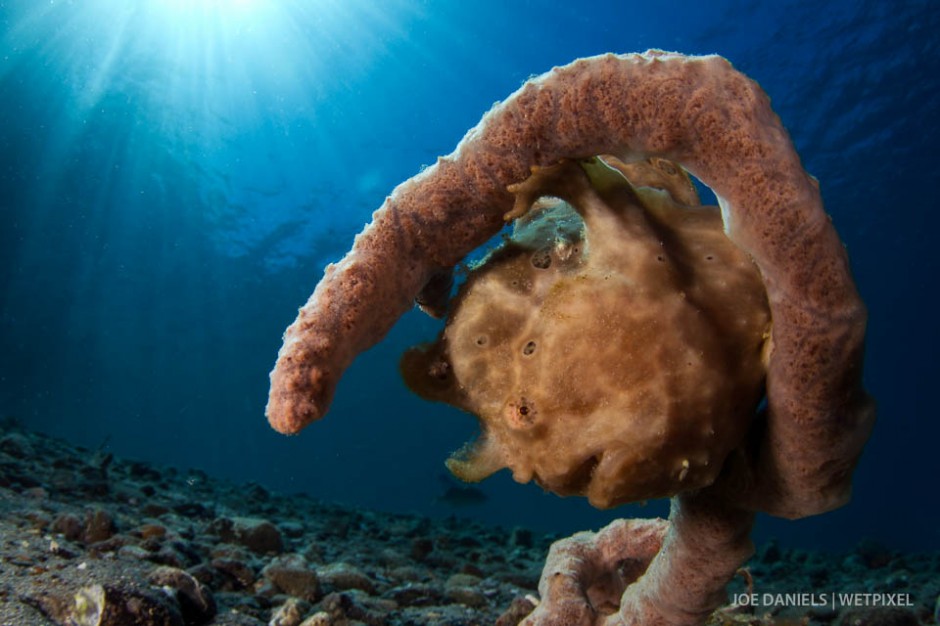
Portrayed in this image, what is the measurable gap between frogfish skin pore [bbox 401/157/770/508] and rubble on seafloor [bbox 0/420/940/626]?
1.94 m

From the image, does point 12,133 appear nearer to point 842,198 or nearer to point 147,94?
point 147,94

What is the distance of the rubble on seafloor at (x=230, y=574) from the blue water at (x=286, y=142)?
17.3ft

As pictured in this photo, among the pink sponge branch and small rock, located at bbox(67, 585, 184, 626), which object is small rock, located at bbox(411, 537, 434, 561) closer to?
small rock, located at bbox(67, 585, 184, 626)

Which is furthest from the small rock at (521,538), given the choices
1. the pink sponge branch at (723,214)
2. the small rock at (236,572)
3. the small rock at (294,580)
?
the pink sponge branch at (723,214)

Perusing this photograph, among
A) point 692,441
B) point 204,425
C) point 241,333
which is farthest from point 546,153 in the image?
point 204,425

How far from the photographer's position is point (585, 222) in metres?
1.84

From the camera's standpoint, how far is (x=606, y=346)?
1649mm

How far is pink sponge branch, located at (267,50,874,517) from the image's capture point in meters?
1.50

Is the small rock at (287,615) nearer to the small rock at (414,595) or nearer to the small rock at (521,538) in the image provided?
the small rock at (414,595)

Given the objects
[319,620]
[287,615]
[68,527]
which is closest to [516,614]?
[319,620]

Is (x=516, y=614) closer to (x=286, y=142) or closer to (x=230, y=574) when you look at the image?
(x=230, y=574)

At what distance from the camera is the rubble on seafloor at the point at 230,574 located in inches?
110

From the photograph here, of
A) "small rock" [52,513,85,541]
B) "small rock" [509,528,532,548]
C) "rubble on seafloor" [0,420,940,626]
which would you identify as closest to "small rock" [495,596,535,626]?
"rubble on seafloor" [0,420,940,626]

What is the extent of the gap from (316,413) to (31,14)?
1269 inches
